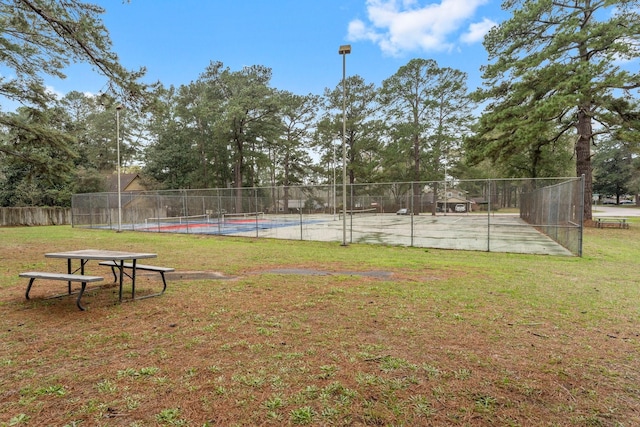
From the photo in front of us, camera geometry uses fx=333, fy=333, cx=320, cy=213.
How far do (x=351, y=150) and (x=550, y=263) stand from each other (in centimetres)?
3539

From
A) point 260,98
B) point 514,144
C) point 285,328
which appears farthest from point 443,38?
point 260,98

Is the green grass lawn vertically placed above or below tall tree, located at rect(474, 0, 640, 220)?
below

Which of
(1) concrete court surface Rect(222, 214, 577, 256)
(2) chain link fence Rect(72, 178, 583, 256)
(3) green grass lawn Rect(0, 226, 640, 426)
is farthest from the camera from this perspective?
(1) concrete court surface Rect(222, 214, 577, 256)

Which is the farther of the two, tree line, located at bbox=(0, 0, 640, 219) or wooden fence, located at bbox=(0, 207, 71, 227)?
wooden fence, located at bbox=(0, 207, 71, 227)

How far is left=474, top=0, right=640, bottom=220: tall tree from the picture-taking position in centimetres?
1595

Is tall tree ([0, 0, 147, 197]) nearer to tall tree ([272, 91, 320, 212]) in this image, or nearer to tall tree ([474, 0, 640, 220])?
tall tree ([474, 0, 640, 220])

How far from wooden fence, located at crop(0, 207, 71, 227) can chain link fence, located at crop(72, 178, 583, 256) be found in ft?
22.0

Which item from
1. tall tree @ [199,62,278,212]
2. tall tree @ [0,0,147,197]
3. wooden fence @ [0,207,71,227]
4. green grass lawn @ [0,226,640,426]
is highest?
tall tree @ [199,62,278,212]

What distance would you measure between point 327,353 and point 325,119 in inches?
1636

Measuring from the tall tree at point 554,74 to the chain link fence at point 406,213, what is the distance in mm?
3335

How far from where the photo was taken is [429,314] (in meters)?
4.29

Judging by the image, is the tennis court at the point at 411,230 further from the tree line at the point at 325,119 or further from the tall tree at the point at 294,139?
the tall tree at the point at 294,139

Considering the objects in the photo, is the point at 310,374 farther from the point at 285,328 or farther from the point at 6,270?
the point at 6,270

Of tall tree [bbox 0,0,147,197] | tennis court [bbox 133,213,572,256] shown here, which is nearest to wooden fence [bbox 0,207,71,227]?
tennis court [bbox 133,213,572,256]
